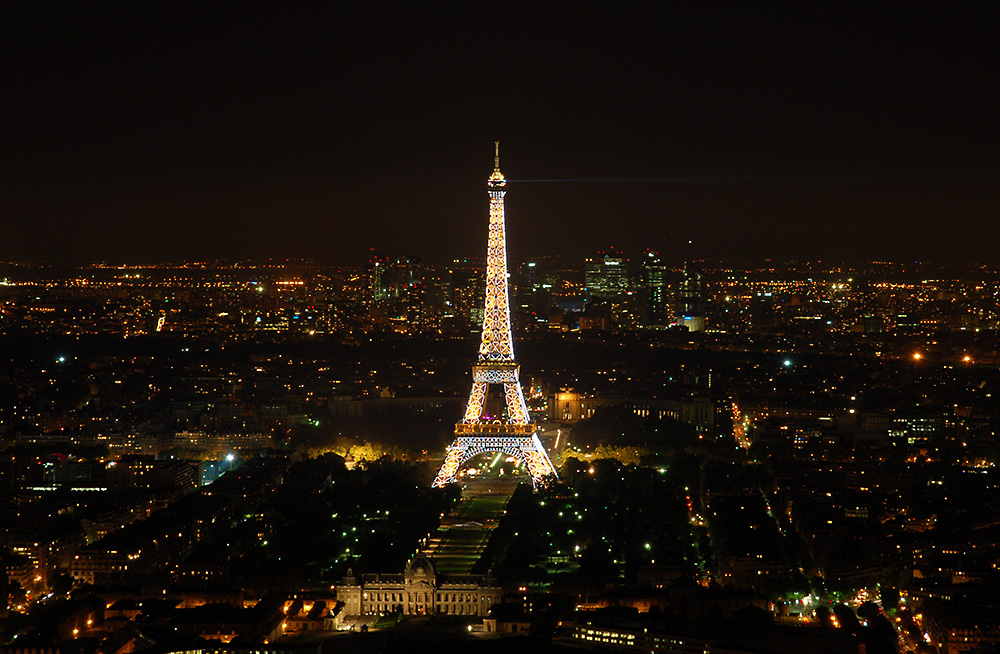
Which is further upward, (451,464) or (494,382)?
(494,382)

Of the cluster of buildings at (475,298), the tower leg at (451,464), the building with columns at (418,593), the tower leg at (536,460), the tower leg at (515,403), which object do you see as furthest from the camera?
the cluster of buildings at (475,298)

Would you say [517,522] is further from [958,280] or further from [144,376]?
[958,280]

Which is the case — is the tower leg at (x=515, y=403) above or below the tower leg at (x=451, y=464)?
above

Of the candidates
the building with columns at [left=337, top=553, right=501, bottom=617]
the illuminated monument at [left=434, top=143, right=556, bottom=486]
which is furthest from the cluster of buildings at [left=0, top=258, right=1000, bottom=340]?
the building with columns at [left=337, top=553, right=501, bottom=617]

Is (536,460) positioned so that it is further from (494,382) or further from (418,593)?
(418,593)

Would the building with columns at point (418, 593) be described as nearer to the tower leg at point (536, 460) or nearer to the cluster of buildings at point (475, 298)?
the tower leg at point (536, 460)

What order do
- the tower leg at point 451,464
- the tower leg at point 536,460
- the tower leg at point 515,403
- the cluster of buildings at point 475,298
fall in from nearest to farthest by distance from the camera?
the tower leg at point 451,464 → the tower leg at point 536,460 → the tower leg at point 515,403 → the cluster of buildings at point 475,298

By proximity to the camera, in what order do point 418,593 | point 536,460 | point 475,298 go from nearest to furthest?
point 418,593 → point 536,460 → point 475,298

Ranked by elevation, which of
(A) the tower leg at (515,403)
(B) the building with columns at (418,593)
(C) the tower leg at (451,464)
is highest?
(A) the tower leg at (515,403)

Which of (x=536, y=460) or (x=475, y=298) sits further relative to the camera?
(x=475, y=298)

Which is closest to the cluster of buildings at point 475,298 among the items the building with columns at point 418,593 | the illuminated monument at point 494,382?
the illuminated monument at point 494,382

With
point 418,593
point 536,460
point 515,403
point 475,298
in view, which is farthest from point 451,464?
point 475,298
